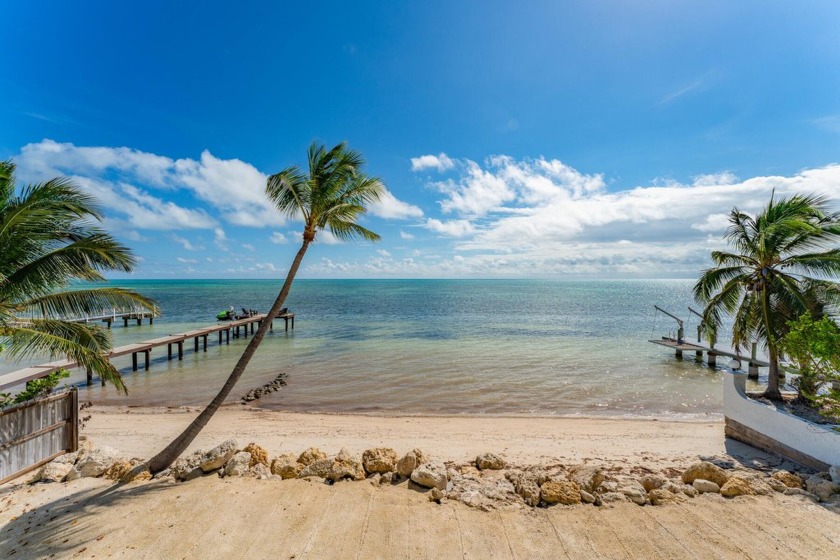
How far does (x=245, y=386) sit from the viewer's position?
17.2 m

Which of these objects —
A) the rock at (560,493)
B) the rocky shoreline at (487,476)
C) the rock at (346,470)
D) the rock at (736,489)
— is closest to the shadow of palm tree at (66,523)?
the rocky shoreline at (487,476)

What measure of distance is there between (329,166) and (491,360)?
55.6ft

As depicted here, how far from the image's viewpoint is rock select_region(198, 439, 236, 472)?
7.01 m

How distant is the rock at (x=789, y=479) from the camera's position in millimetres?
6411

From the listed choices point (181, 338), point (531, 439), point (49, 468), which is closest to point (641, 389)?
point (531, 439)

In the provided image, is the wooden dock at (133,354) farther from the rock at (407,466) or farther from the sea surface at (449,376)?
the rock at (407,466)

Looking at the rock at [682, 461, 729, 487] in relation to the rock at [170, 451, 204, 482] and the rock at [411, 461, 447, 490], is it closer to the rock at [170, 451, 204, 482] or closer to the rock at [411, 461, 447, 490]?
the rock at [411, 461, 447, 490]

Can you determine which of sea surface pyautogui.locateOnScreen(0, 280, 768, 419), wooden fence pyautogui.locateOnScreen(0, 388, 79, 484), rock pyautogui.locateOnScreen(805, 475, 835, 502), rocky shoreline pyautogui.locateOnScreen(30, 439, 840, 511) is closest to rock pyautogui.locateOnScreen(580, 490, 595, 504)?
rocky shoreline pyautogui.locateOnScreen(30, 439, 840, 511)

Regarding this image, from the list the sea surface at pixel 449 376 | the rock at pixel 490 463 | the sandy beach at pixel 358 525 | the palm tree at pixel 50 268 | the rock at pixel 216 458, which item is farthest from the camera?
the sea surface at pixel 449 376

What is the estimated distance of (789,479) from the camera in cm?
647

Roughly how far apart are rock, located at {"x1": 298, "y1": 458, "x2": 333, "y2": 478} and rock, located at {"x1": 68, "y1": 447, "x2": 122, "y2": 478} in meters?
3.90

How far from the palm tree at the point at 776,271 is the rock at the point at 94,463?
15326 mm

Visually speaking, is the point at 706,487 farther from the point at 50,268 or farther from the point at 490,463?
the point at 50,268

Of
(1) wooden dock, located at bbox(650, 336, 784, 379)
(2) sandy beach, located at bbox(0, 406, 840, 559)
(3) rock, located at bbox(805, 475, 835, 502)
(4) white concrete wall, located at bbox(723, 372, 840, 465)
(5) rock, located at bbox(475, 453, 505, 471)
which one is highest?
(4) white concrete wall, located at bbox(723, 372, 840, 465)
